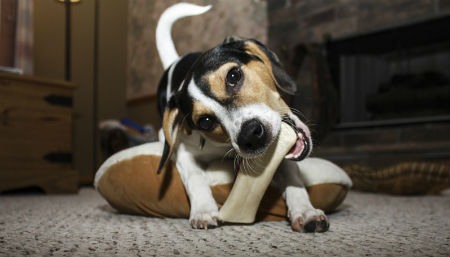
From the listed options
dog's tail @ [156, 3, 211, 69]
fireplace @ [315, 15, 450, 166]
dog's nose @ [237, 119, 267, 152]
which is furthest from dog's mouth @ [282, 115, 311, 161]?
fireplace @ [315, 15, 450, 166]

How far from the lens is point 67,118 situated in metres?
2.71

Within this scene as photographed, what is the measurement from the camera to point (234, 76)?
46.9 inches

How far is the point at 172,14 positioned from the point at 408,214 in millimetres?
1019

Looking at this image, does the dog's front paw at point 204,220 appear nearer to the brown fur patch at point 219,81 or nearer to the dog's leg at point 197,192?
the dog's leg at point 197,192

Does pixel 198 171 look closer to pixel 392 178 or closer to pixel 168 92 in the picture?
pixel 168 92

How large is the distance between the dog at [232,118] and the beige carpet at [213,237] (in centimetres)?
8

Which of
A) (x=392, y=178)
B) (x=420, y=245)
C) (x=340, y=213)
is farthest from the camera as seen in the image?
(x=392, y=178)

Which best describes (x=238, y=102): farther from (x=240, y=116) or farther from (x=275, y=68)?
(x=275, y=68)

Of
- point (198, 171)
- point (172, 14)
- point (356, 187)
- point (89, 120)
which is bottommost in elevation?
point (356, 187)

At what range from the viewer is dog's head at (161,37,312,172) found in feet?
3.67

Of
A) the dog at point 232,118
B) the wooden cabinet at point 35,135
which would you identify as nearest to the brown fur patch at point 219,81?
the dog at point 232,118

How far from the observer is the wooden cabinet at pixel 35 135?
2.48 meters

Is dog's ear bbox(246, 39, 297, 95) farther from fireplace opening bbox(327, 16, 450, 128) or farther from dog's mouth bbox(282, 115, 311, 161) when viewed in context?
fireplace opening bbox(327, 16, 450, 128)

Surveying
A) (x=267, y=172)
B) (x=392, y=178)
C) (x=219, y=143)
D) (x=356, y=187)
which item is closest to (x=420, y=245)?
(x=267, y=172)
